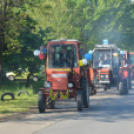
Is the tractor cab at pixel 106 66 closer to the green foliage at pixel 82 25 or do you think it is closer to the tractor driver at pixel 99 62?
the tractor driver at pixel 99 62

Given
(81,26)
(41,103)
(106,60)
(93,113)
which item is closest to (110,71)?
Result: (106,60)

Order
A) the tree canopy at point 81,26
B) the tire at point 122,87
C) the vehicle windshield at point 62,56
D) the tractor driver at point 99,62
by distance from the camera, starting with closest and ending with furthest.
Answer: the vehicle windshield at point 62,56, the tire at point 122,87, the tractor driver at point 99,62, the tree canopy at point 81,26

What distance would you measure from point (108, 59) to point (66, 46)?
24.3ft

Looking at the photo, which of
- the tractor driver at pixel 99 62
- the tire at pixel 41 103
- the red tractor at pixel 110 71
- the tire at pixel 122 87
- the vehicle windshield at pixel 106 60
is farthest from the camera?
the tractor driver at pixel 99 62

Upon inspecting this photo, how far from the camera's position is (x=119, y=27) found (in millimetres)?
35312

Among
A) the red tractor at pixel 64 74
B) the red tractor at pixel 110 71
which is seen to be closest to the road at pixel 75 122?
the red tractor at pixel 64 74

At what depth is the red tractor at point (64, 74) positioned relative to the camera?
12586 mm

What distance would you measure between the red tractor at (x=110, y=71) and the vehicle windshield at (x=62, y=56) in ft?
21.6

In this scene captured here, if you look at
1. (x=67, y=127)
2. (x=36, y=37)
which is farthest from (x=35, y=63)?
(x=67, y=127)

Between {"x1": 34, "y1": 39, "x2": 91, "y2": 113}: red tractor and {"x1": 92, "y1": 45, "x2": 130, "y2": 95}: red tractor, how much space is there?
6088 millimetres

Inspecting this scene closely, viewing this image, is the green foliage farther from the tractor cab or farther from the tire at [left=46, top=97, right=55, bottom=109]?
the tire at [left=46, top=97, right=55, bottom=109]

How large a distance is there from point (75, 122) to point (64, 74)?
2.68 meters

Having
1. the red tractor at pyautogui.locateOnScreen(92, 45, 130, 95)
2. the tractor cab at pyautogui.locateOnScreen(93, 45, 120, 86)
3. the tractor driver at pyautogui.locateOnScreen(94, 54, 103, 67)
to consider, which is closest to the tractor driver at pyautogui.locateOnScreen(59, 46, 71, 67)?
the red tractor at pyautogui.locateOnScreen(92, 45, 130, 95)

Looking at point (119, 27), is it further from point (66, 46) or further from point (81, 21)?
point (66, 46)
